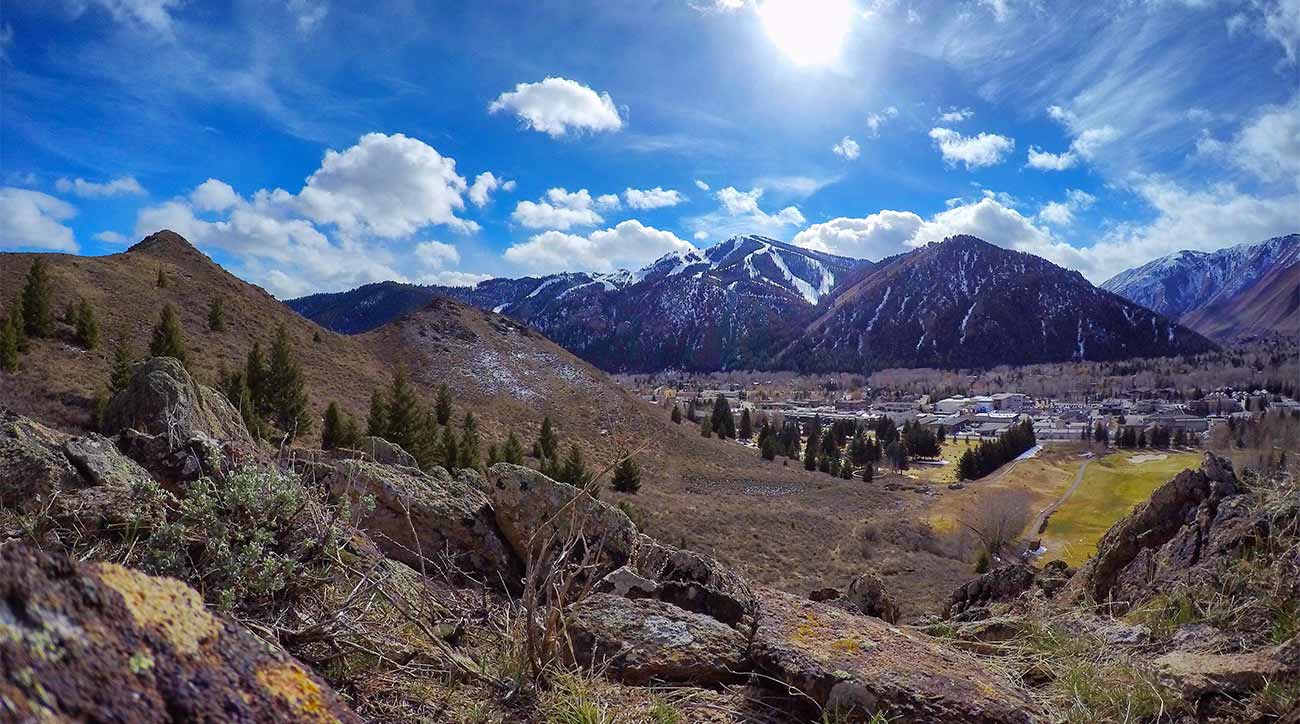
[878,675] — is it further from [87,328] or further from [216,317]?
[216,317]

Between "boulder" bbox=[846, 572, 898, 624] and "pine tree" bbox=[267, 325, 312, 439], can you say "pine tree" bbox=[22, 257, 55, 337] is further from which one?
"boulder" bbox=[846, 572, 898, 624]

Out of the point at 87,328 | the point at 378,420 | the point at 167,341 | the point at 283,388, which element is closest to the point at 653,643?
the point at 378,420

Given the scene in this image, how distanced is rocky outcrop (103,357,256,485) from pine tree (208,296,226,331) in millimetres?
45044

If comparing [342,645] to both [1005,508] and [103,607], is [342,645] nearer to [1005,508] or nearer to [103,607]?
[103,607]

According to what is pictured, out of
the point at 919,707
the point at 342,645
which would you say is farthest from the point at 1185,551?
the point at 342,645

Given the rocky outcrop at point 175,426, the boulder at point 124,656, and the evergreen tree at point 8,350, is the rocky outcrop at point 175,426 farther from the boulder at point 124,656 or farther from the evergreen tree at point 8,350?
the evergreen tree at point 8,350

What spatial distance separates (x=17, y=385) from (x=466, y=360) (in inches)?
1750

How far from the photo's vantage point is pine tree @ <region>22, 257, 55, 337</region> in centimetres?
3322

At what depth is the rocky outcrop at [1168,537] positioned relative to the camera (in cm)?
526

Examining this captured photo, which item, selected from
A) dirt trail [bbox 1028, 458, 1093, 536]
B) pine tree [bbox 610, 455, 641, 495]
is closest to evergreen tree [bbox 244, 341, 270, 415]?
pine tree [bbox 610, 455, 641, 495]

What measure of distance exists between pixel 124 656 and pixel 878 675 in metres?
3.03

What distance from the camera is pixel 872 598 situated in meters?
7.28

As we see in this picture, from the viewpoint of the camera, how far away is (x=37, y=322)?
1324 inches

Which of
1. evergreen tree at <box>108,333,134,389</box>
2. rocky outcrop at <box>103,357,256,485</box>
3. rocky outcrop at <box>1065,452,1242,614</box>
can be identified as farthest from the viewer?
evergreen tree at <box>108,333,134,389</box>
